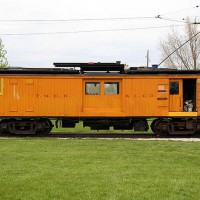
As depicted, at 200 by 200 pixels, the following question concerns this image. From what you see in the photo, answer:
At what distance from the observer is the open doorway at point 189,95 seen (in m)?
21.5

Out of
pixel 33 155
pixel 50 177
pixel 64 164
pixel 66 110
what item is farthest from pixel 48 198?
pixel 66 110

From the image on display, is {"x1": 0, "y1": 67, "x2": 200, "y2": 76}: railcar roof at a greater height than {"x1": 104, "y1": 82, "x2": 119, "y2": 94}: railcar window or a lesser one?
greater

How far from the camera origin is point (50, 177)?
908cm

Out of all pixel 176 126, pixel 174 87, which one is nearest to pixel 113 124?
pixel 176 126

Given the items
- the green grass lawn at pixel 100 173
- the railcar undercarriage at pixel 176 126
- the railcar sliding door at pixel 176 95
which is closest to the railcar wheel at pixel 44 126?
the railcar undercarriage at pixel 176 126

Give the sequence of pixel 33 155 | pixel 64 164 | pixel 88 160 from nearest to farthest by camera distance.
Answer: pixel 64 164
pixel 88 160
pixel 33 155

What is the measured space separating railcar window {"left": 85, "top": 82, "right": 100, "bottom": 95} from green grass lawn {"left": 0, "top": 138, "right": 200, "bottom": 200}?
6.99 metres

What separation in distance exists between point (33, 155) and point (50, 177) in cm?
364

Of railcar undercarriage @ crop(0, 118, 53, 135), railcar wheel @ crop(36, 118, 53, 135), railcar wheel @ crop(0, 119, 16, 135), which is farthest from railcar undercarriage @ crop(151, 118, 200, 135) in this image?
railcar wheel @ crop(0, 119, 16, 135)

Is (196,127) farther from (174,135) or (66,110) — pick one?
(66,110)

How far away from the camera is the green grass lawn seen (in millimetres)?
7652

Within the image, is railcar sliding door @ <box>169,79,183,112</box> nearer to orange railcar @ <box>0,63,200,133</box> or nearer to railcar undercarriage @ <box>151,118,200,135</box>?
orange railcar @ <box>0,63,200,133</box>

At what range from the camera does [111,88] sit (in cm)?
2134

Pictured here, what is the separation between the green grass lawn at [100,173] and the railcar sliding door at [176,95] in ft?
23.2
